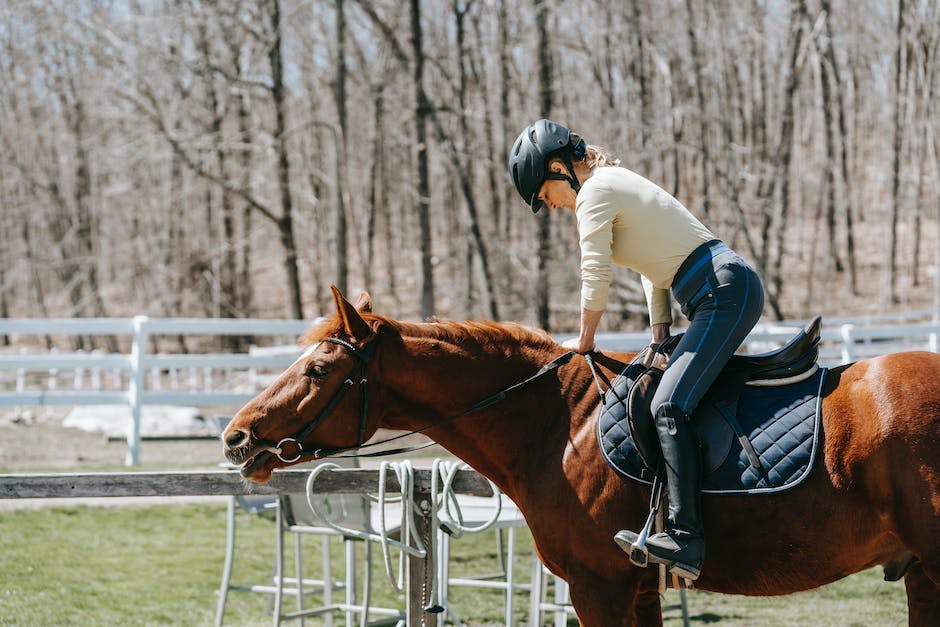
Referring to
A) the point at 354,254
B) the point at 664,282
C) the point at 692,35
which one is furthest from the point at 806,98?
the point at 664,282

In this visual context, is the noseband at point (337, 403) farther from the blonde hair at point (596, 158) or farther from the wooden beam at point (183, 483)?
the blonde hair at point (596, 158)

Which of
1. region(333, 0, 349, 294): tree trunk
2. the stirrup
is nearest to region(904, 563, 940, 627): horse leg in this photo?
the stirrup

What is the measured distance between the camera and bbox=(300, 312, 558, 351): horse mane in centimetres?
407

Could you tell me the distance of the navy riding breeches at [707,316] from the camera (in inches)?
145

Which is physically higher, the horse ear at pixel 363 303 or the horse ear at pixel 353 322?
the horse ear at pixel 363 303

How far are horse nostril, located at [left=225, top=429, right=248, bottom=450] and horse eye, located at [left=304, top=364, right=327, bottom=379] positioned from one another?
343 millimetres

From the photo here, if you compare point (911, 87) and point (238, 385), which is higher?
point (911, 87)

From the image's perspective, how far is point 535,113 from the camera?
1005 inches

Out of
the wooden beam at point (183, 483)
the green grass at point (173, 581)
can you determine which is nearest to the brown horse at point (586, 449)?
the wooden beam at point (183, 483)

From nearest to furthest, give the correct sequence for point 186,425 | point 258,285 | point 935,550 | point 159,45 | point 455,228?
point 935,550, point 186,425, point 159,45, point 455,228, point 258,285

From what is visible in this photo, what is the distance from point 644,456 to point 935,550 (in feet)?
3.45

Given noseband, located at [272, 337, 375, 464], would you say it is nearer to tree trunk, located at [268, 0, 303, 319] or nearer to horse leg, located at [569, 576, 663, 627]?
horse leg, located at [569, 576, 663, 627]

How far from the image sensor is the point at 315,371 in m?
3.96

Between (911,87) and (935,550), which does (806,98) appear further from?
(935,550)
